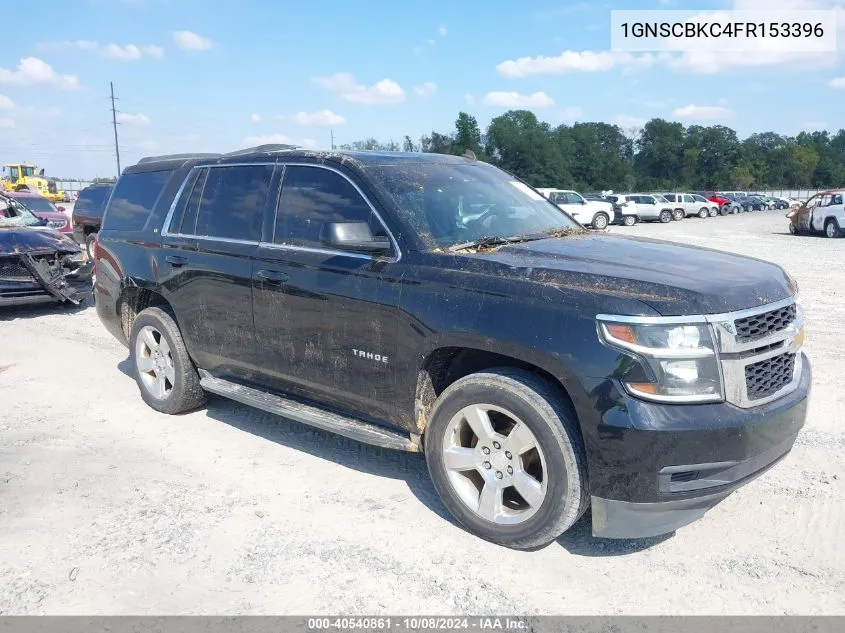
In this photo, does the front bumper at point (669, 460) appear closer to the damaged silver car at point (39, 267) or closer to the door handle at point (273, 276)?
the door handle at point (273, 276)

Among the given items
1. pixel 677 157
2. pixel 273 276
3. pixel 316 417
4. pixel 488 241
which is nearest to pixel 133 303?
pixel 273 276

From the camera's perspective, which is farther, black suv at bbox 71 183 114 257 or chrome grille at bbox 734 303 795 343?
black suv at bbox 71 183 114 257

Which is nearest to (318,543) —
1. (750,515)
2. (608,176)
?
(750,515)

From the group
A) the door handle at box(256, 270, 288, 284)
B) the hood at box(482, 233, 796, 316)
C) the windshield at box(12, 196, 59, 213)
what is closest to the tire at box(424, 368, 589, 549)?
the hood at box(482, 233, 796, 316)

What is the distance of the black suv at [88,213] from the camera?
15.7 metres

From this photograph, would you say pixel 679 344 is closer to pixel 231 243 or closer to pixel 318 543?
pixel 318 543

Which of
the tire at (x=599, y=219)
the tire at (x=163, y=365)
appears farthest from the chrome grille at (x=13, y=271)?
the tire at (x=599, y=219)

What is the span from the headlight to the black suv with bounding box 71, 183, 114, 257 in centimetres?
1509

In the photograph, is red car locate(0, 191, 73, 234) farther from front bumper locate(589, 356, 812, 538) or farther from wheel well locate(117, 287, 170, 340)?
front bumper locate(589, 356, 812, 538)

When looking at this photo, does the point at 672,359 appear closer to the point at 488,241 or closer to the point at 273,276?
the point at 488,241

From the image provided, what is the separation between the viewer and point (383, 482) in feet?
14.0

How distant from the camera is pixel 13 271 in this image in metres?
9.47

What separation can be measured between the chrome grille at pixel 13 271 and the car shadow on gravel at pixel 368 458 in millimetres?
5332

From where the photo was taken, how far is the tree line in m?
111
